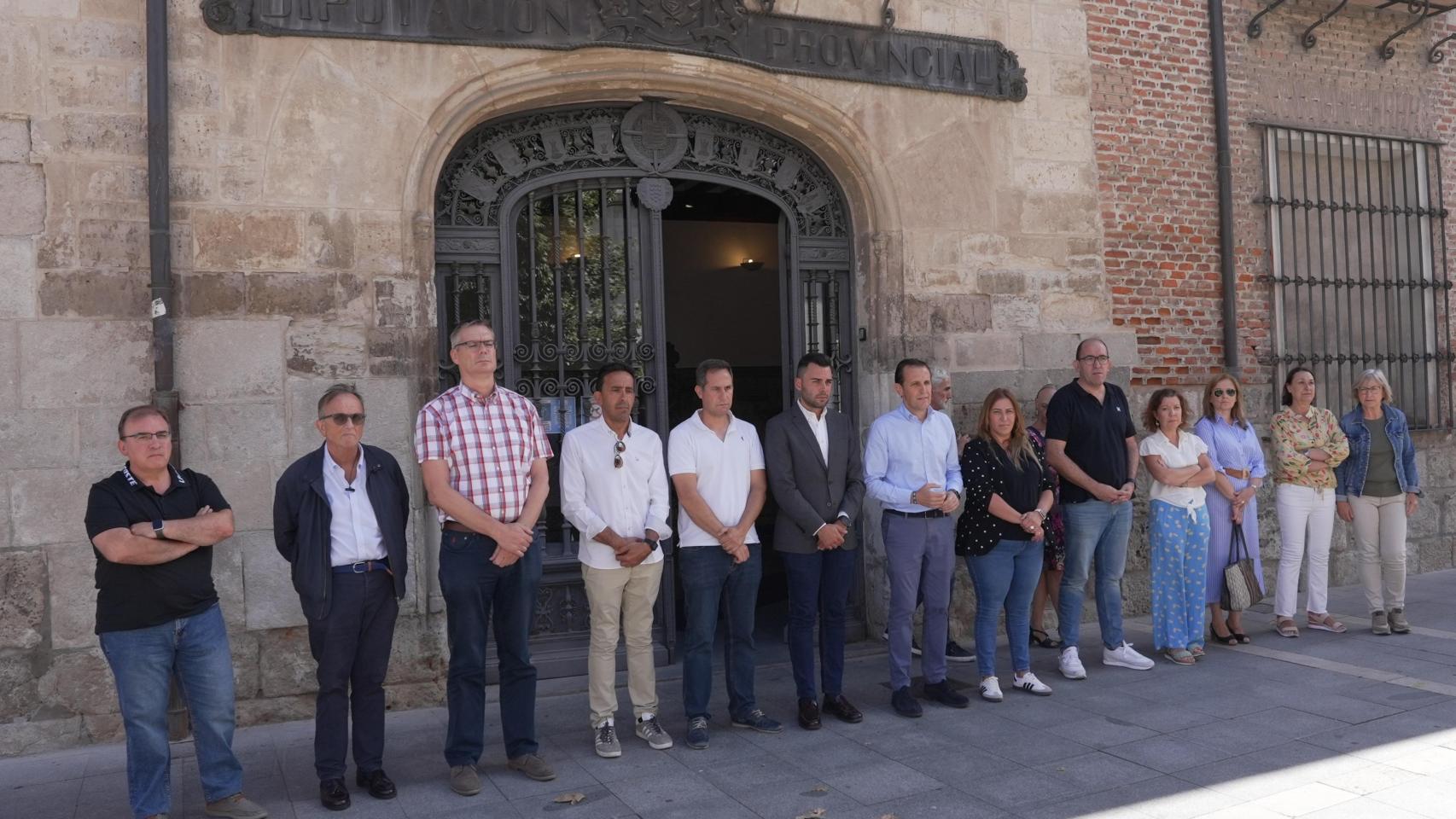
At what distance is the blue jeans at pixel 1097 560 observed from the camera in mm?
6488

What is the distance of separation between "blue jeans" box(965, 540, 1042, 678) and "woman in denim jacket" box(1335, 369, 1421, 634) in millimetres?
2763

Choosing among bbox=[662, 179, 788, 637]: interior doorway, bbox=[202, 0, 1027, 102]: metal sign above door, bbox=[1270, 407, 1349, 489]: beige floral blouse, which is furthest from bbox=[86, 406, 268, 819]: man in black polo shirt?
bbox=[662, 179, 788, 637]: interior doorway

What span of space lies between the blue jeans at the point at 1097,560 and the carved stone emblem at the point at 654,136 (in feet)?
10.7

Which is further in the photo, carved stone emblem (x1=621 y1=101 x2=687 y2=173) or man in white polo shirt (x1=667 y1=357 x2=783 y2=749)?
carved stone emblem (x1=621 y1=101 x2=687 y2=173)

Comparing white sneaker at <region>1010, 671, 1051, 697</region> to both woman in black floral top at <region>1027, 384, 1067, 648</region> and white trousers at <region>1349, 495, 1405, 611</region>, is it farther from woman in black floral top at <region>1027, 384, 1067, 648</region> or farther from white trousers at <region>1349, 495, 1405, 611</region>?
white trousers at <region>1349, 495, 1405, 611</region>

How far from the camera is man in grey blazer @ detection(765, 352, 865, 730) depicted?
5566mm

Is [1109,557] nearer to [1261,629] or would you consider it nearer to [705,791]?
[1261,629]

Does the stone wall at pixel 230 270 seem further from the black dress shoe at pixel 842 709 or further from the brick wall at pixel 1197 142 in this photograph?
the brick wall at pixel 1197 142

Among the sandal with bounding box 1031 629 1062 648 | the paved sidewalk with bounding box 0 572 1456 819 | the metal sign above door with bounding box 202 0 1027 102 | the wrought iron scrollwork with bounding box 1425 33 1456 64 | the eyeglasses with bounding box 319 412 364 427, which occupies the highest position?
the wrought iron scrollwork with bounding box 1425 33 1456 64

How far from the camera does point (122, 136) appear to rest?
18.6 ft

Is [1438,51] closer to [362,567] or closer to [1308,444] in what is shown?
[1308,444]

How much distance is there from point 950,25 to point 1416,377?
18.0 feet

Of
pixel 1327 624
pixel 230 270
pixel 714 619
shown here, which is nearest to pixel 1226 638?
pixel 1327 624

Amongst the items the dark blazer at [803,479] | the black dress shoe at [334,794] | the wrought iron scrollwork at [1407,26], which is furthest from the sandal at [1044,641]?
the wrought iron scrollwork at [1407,26]
